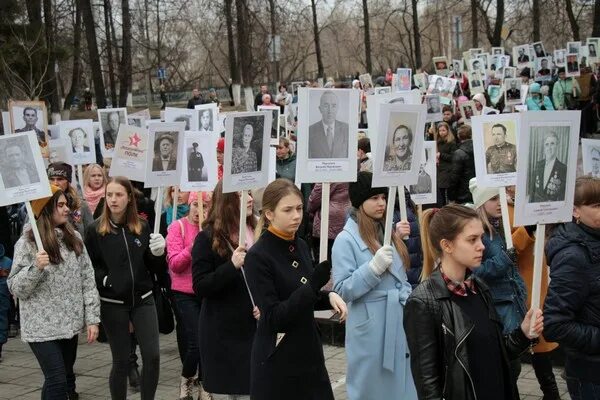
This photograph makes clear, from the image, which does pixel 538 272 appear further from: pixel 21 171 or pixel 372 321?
pixel 21 171

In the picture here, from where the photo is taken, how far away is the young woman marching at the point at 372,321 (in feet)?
18.1

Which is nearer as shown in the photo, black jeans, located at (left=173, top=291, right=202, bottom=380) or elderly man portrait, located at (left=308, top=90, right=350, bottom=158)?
elderly man portrait, located at (left=308, top=90, right=350, bottom=158)

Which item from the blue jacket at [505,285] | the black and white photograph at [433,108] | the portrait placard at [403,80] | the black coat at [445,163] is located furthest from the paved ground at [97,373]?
the portrait placard at [403,80]

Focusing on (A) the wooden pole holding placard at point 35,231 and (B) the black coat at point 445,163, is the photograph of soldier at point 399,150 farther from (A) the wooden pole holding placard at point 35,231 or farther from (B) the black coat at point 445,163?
(B) the black coat at point 445,163

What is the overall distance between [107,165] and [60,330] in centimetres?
590

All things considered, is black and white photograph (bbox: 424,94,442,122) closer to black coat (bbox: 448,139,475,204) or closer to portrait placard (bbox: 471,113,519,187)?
black coat (bbox: 448,139,475,204)

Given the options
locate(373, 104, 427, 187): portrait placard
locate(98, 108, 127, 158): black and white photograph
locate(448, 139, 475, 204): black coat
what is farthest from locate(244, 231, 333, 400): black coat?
locate(98, 108, 127, 158): black and white photograph

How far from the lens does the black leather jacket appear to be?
12.6 ft

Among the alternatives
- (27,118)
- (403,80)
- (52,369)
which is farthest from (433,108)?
(52,369)

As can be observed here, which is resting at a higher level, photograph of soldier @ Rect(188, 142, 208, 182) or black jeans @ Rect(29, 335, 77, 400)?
photograph of soldier @ Rect(188, 142, 208, 182)

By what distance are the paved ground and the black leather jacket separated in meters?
3.23

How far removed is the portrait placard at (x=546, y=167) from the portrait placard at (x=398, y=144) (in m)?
1.24

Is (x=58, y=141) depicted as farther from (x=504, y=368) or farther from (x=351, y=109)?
(x=504, y=368)

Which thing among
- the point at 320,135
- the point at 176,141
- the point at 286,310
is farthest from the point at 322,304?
the point at 176,141
